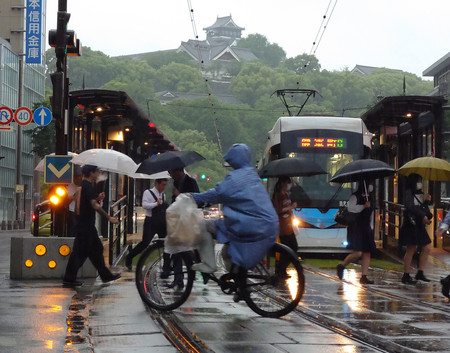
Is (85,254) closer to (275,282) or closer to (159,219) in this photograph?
(159,219)

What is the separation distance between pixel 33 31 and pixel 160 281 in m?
49.1

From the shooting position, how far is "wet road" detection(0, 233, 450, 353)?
761cm

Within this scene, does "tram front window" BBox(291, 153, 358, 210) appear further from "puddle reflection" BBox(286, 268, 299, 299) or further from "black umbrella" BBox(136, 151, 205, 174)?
"puddle reflection" BBox(286, 268, 299, 299)

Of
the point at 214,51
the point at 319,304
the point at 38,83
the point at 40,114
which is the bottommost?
the point at 319,304

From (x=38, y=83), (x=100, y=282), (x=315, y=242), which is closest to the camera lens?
(x=100, y=282)

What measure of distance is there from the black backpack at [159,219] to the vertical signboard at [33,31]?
4240 cm

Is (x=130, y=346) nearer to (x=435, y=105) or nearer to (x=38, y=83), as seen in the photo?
(x=435, y=105)

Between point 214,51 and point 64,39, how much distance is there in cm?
17607

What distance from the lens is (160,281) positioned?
391 inches

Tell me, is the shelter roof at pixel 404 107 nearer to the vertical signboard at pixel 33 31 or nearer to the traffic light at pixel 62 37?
the traffic light at pixel 62 37

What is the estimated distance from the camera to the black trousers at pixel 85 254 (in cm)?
1285

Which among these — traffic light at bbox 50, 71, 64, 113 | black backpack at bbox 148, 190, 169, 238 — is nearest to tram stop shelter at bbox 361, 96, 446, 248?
black backpack at bbox 148, 190, 169, 238

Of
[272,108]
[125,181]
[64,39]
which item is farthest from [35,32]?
[272,108]

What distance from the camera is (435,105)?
949 inches
